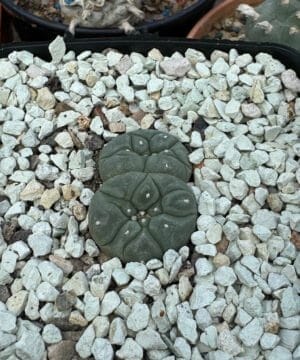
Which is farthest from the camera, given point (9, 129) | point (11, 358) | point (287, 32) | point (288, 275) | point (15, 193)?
point (287, 32)

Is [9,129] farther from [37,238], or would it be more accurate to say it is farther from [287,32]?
[287,32]

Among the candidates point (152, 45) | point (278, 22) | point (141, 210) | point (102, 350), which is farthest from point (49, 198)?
point (278, 22)

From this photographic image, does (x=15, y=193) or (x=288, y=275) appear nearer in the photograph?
(x=288, y=275)

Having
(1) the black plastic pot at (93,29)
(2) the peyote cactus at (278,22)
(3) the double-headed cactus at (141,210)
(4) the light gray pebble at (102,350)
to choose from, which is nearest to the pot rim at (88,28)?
(1) the black plastic pot at (93,29)

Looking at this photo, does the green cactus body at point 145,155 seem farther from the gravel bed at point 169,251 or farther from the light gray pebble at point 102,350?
the light gray pebble at point 102,350

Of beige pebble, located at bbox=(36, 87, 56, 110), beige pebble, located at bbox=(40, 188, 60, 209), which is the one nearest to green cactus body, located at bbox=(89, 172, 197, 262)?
beige pebble, located at bbox=(40, 188, 60, 209)


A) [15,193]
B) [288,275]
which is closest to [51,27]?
[15,193]
